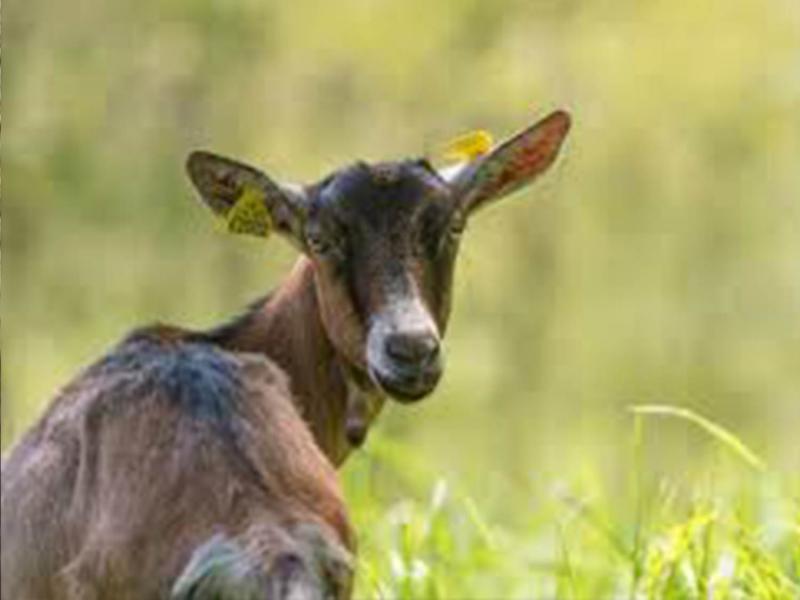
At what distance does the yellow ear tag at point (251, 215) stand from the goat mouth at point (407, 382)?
78 cm

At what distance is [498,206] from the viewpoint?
2347cm

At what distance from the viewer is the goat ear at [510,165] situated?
8.80m

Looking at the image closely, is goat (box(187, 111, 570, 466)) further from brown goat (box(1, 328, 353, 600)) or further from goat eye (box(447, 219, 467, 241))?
brown goat (box(1, 328, 353, 600))

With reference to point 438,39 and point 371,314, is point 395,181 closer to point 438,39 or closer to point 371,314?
point 371,314

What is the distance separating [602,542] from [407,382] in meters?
2.37

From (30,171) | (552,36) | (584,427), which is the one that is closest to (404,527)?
(30,171)

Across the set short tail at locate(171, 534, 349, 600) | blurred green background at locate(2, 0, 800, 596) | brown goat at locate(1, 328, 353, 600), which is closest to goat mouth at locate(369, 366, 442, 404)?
brown goat at locate(1, 328, 353, 600)

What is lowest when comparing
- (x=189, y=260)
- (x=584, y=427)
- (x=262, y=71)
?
(x=584, y=427)

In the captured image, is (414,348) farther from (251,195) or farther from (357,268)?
(251,195)

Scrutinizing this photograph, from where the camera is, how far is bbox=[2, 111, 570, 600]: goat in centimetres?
720

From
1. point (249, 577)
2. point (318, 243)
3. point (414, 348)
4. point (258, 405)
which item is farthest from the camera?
point (318, 243)

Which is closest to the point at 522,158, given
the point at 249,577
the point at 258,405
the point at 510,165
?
the point at 510,165

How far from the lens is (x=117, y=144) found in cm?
1766

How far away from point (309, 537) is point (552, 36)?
14.4m
